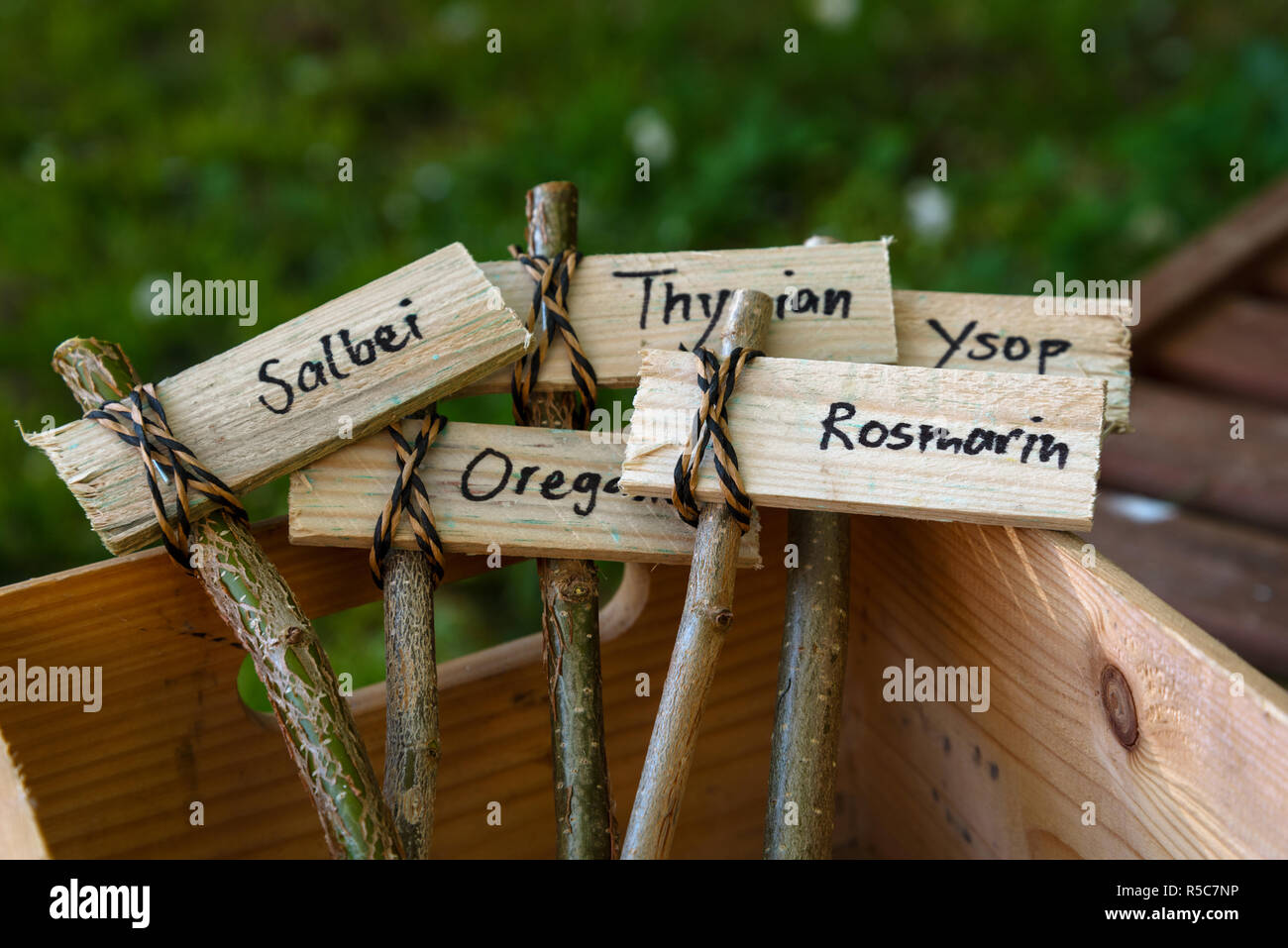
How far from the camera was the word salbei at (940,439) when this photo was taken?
43.2 inches

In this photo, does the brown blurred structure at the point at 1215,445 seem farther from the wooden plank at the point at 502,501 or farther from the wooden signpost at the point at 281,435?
Answer: the wooden signpost at the point at 281,435

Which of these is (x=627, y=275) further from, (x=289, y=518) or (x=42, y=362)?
(x=42, y=362)

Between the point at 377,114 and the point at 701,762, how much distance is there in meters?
2.67

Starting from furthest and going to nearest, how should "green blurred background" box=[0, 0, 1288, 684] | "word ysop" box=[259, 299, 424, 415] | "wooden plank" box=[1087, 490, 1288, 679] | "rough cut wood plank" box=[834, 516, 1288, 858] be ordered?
"green blurred background" box=[0, 0, 1288, 684]
"wooden plank" box=[1087, 490, 1288, 679]
"word ysop" box=[259, 299, 424, 415]
"rough cut wood plank" box=[834, 516, 1288, 858]

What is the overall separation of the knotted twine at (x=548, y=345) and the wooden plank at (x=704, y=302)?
0.04ft

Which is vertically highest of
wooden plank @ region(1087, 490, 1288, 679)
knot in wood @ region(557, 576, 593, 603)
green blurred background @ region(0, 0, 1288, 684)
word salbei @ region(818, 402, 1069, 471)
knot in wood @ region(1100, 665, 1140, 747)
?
green blurred background @ region(0, 0, 1288, 684)

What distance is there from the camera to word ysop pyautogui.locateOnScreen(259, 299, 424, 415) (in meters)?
1.17

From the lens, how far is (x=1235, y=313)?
99.4 inches

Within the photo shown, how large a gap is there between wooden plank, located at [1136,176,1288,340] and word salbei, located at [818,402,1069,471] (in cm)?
158

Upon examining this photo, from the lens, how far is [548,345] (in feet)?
4.06

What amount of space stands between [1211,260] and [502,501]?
2097 millimetres

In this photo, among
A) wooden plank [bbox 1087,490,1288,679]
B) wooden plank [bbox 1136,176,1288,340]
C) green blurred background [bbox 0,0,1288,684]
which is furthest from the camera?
green blurred background [bbox 0,0,1288,684]

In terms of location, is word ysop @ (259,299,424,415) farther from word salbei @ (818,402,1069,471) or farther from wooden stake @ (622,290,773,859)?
word salbei @ (818,402,1069,471)

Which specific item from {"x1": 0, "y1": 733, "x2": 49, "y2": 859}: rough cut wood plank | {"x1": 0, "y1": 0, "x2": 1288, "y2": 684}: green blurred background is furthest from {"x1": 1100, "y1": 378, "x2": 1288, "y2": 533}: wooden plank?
{"x1": 0, "y1": 733, "x2": 49, "y2": 859}: rough cut wood plank
